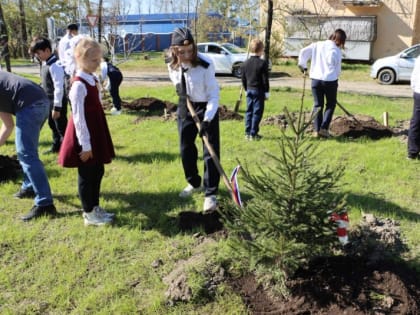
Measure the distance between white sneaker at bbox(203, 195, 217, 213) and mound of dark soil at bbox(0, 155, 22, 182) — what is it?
2.81 metres

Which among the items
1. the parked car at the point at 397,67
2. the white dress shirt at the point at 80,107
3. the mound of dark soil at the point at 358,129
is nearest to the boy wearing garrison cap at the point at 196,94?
the white dress shirt at the point at 80,107

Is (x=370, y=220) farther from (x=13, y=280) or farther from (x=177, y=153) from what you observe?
(x=177, y=153)

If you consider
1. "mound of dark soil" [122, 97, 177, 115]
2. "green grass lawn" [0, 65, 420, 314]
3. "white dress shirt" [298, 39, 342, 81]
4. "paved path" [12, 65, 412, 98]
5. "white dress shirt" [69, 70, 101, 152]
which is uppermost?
"white dress shirt" [298, 39, 342, 81]

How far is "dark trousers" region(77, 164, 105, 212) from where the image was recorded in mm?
4186

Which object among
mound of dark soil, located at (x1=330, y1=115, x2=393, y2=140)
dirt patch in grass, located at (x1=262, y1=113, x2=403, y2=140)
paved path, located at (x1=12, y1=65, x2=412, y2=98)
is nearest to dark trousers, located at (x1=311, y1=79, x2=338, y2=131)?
dirt patch in grass, located at (x1=262, y1=113, x2=403, y2=140)

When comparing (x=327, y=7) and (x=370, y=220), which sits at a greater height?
(x=327, y=7)

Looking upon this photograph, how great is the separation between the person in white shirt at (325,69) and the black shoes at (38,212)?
4.49m

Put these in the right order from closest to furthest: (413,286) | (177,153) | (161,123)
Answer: (413,286), (177,153), (161,123)

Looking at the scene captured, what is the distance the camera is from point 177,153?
22.4 feet

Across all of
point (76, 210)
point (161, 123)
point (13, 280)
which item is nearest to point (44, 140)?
point (161, 123)

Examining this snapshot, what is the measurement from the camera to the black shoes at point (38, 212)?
179 inches

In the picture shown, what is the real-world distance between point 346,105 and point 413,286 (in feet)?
27.7

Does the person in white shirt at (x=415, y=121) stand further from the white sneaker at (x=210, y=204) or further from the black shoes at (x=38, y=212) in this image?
the black shoes at (x=38, y=212)

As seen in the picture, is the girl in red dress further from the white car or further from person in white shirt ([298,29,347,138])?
the white car
